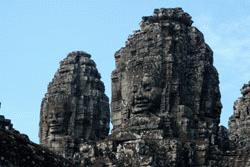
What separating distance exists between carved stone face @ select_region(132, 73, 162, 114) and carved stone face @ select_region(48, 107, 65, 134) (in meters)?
14.5

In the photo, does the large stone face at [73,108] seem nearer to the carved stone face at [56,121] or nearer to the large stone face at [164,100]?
the carved stone face at [56,121]

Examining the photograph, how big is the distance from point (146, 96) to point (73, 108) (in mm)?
15222

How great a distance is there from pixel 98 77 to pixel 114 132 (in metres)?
17.2

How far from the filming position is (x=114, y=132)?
149ft

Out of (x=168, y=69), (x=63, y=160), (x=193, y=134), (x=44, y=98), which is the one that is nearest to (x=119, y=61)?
(x=168, y=69)

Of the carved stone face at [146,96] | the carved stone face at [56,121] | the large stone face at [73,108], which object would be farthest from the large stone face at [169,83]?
the carved stone face at [56,121]

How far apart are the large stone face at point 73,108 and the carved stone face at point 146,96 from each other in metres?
13.3

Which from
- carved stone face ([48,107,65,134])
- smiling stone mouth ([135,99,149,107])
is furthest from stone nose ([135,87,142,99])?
carved stone face ([48,107,65,134])

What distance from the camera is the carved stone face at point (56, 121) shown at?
58.3 meters

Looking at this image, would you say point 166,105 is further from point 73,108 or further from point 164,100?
point 73,108

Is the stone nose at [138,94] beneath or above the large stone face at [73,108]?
beneath

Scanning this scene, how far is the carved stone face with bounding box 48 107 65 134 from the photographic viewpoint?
58.3 metres

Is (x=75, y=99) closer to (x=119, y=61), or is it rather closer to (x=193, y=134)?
(x=119, y=61)

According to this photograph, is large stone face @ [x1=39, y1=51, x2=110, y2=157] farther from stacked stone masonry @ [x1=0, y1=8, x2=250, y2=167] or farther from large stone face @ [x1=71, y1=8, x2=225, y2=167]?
large stone face @ [x1=71, y1=8, x2=225, y2=167]
